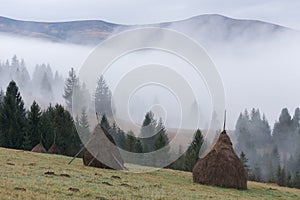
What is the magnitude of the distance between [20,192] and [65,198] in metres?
1.66

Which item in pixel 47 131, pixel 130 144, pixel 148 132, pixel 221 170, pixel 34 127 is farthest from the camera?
pixel 148 132

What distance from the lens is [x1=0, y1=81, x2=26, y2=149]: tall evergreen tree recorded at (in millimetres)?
68375

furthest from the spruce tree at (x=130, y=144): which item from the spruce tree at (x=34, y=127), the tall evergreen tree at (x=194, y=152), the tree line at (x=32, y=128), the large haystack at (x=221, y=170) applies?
the large haystack at (x=221, y=170)

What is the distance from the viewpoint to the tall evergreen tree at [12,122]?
68.4 meters

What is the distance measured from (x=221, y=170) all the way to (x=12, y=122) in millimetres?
45599

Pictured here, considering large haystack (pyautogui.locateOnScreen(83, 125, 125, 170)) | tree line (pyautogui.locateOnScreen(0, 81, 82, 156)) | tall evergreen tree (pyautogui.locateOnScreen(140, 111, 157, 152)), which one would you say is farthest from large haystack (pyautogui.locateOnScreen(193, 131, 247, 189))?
tall evergreen tree (pyautogui.locateOnScreen(140, 111, 157, 152))

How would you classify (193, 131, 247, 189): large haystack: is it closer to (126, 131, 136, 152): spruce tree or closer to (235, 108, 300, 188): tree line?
(126, 131, 136, 152): spruce tree

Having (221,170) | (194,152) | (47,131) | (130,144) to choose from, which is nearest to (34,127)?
(47,131)

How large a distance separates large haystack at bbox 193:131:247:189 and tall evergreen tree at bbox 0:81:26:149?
41483 millimetres

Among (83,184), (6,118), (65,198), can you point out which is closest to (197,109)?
(83,184)

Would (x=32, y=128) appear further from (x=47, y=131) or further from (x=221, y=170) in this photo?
(x=221, y=170)

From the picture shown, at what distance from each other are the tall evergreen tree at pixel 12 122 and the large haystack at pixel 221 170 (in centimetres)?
4148

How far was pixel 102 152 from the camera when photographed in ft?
113

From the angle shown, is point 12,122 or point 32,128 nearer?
point 12,122
